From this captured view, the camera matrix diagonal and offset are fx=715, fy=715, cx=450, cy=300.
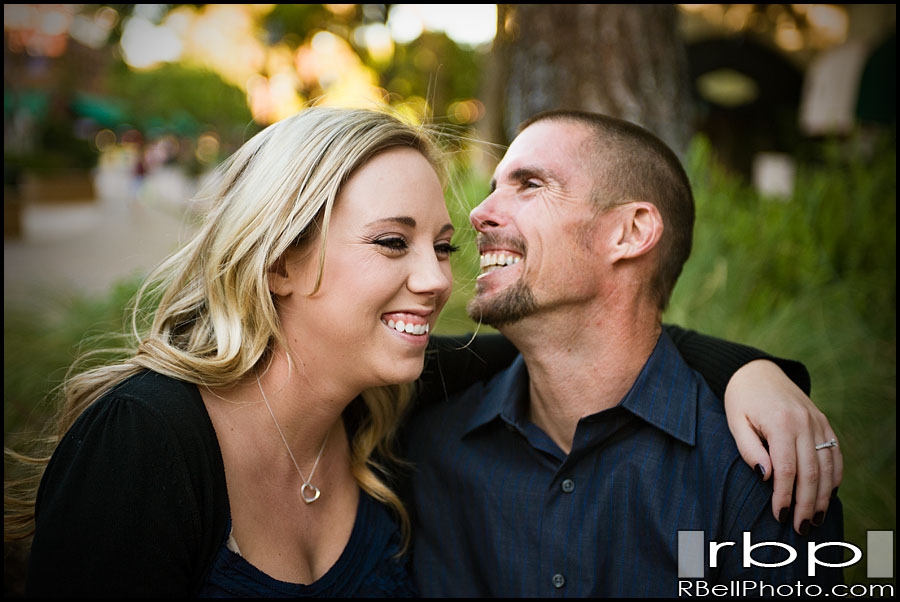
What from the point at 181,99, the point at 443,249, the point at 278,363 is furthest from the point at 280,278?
the point at 181,99

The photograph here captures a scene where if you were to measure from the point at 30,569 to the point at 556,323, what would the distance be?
167 centimetres

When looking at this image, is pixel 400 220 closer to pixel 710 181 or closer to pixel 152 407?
pixel 152 407

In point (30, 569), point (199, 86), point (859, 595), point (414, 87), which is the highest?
point (199, 86)

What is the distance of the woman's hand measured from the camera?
1.90 meters

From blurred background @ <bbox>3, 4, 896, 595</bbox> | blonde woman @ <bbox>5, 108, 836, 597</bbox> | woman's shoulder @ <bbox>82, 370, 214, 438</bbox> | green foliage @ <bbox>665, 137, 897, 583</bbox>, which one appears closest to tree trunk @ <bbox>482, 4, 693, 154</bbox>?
blurred background @ <bbox>3, 4, 896, 595</bbox>

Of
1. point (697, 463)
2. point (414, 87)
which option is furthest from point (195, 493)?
point (414, 87)

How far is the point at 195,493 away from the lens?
1.91 meters

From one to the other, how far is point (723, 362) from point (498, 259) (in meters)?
0.85

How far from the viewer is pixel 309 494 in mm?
→ 2340

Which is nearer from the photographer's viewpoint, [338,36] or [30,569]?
[30,569]

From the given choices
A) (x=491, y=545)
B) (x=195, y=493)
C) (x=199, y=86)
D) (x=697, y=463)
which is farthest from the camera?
(x=199, y=86)

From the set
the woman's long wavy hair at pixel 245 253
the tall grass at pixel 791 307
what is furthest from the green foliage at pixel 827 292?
the woman's long wavy hair at pixel 245 253

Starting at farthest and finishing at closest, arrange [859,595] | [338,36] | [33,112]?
1. [33,112]
2. [338,36]
3. [859,595]

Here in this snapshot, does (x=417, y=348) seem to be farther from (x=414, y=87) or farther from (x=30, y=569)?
(x=414, y=87)
